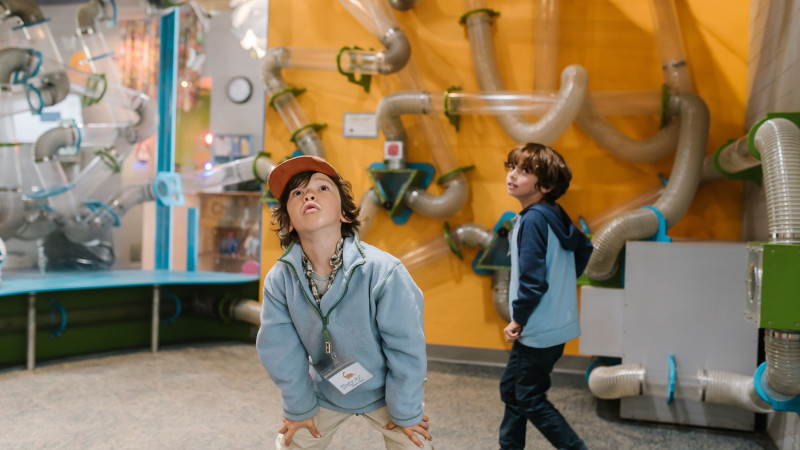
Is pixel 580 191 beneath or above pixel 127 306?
above

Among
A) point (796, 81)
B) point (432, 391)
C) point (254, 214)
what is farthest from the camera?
point (254, 214)

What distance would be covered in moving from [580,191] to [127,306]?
109 inches

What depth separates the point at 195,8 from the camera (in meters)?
4.27

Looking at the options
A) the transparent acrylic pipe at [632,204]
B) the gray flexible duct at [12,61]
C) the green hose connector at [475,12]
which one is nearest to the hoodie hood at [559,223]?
the transparent acrylic pipe at [632,204]

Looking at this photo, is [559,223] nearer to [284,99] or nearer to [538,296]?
[538,296]

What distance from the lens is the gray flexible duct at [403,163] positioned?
3359mm

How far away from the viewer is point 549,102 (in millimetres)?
3074

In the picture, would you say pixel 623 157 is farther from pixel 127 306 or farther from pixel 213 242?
pixel 127 306

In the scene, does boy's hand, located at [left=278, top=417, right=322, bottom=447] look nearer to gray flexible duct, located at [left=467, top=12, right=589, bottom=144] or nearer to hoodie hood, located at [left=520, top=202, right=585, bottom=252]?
hoodie hood, located at [left=520, top=202, right=585, bottom=252]

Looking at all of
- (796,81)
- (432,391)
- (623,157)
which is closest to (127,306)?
(432,391)

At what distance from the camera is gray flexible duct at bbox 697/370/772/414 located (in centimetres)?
234

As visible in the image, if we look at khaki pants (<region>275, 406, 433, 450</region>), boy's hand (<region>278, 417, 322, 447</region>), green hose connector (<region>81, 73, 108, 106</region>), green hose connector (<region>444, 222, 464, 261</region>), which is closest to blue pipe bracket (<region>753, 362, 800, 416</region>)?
khaki pants (<region>275, 406, 433, 450</region>)

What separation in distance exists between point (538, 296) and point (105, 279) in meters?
2.85

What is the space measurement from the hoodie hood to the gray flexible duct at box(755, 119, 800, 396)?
58cm
